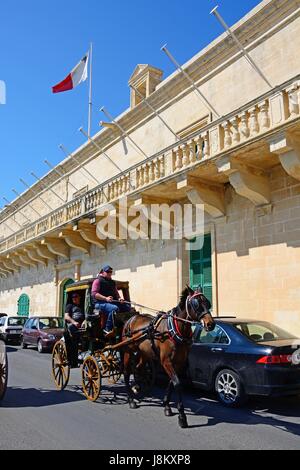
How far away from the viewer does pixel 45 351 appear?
628 inches

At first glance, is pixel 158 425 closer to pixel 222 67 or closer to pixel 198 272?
pixel 198 272

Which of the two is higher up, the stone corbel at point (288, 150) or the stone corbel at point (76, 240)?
the stone corbel at point (288, 150)

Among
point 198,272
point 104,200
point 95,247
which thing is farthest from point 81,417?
point 95,247

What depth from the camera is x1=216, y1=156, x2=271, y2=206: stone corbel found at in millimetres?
10219

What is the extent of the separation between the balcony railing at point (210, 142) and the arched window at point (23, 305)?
12.0 metres

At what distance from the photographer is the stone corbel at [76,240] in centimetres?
1905

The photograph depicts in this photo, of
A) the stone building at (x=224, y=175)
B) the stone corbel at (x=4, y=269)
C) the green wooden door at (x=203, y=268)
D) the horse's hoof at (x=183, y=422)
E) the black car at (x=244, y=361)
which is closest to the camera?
the horse's hoof at (x=183, y=422)

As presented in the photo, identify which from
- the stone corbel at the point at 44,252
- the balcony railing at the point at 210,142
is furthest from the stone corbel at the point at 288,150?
the stone corbel at the point at 44,252

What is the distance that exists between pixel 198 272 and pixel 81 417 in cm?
795

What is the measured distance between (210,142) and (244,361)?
6155 mm

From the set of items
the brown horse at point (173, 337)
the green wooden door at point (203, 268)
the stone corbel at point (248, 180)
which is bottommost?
the brown horse at point (173, 337)

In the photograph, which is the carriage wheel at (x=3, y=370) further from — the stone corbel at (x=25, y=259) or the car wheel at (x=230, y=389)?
the stone corbel at (x=25, y=259)

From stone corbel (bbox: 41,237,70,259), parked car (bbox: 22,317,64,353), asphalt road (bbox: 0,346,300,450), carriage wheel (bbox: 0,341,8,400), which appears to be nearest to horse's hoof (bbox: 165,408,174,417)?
asphalt road (bbox: 0,346,300,450)

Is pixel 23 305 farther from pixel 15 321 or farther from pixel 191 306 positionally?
pixel 191 306
